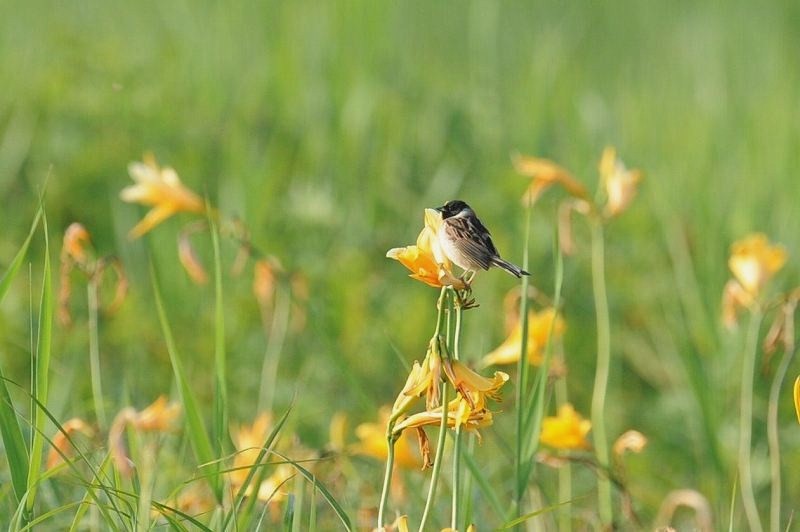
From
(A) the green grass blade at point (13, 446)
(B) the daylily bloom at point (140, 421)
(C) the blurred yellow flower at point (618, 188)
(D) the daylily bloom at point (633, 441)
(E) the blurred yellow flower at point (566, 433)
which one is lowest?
(A) the green grass blade at point (13, 446)

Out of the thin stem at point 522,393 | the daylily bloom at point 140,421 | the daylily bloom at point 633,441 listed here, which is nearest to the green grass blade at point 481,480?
the thin stem at point 522,393

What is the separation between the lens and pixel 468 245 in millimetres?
1243

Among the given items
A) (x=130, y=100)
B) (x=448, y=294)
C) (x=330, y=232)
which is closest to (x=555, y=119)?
(x=330, y=232)

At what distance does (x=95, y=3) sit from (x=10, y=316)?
2281mm

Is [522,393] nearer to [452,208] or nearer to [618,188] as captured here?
[452,208]

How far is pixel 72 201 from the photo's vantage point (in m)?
4.00

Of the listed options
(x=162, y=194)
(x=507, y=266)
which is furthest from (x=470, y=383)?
(x=162, y=194)

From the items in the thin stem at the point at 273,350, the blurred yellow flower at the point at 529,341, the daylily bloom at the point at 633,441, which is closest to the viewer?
the daylily bloom at the point at 633,441

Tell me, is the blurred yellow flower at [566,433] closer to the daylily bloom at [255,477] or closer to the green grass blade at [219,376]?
the daylily bloom at [255,477]

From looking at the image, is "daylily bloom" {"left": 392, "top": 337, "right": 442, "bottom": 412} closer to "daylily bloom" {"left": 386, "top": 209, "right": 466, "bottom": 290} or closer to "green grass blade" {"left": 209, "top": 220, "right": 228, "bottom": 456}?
"daylily bloom" {"left": 386, "top": 209, "right": 466, "bottom": 290}

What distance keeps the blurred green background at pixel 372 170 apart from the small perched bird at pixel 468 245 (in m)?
1.50

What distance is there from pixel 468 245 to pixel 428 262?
72mm

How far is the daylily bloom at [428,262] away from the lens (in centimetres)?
116

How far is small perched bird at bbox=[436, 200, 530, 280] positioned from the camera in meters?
1.23
